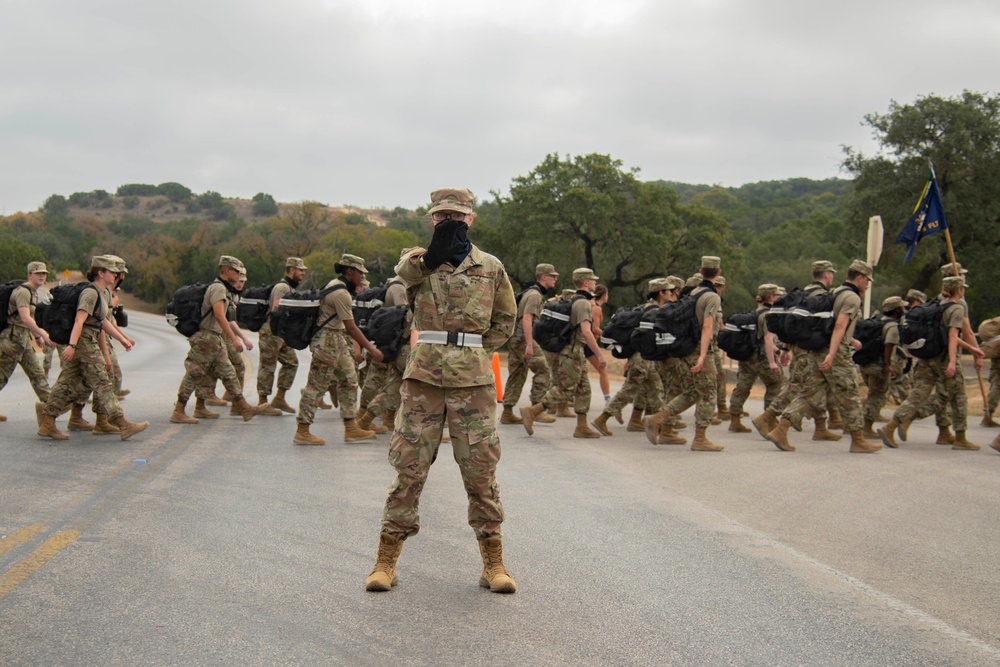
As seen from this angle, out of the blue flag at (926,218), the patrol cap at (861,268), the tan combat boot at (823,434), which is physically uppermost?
the blue flag at (926,218)

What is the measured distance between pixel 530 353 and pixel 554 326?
49 centimetres

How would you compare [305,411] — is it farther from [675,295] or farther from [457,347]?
[457,347]

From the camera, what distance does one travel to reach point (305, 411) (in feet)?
36.0

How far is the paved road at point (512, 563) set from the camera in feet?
14.6

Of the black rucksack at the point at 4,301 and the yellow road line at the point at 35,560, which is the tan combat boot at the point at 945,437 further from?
the black rucksack at the point at 4,301

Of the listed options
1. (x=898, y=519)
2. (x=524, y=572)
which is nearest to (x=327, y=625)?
(x=524, y=572)

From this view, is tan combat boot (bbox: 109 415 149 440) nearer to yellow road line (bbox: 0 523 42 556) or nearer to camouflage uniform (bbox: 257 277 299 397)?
camouflage uniform (bbox: 257 277 299 397)

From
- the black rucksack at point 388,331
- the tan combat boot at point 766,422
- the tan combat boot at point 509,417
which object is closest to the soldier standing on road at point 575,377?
the tan combat boot at point 509,417

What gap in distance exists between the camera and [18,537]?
625 cm

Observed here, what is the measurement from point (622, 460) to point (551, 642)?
20.2 ft

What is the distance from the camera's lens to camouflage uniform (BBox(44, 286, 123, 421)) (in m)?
10.7

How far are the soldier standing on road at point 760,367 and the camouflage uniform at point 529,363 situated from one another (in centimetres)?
279

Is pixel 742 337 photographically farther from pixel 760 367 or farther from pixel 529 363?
pixel 529 363

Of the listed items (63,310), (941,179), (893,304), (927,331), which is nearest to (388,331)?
(63,310)
